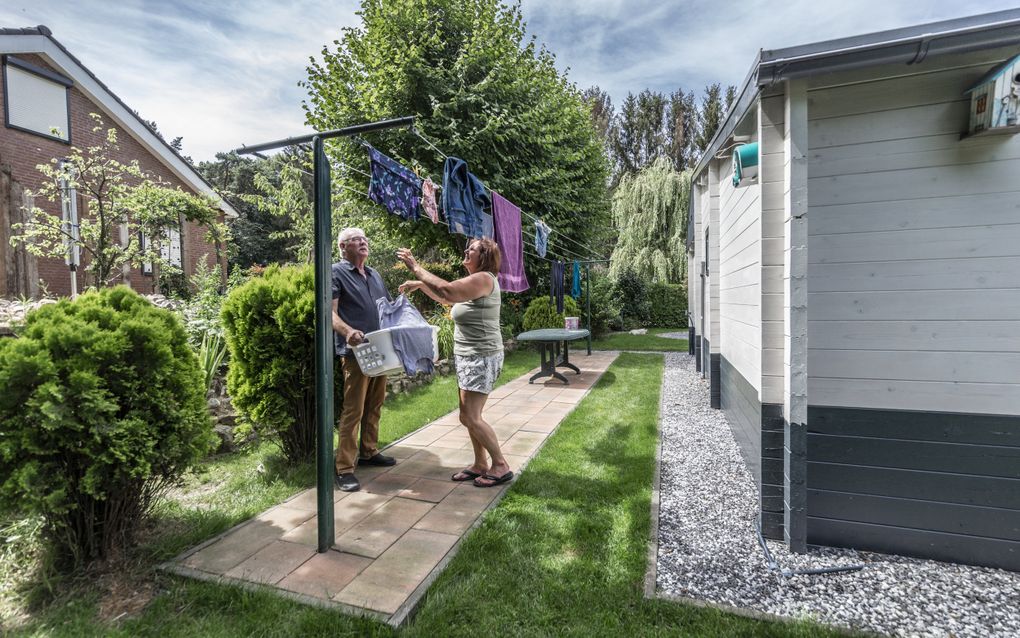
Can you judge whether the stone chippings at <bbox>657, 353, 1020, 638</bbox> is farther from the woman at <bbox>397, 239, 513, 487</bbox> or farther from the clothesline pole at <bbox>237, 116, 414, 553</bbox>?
the clothesline pole at <bbox>237, 116, 414, 553</bbox>

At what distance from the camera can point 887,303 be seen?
2488mm

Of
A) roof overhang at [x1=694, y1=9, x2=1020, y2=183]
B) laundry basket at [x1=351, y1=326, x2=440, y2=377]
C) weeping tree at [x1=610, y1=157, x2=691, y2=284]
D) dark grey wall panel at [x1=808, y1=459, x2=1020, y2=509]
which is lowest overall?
dark grey wall panel at [x1=808, y1=459, x2=1020, y2=509]

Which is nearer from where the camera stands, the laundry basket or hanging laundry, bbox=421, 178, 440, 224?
the laundry basket

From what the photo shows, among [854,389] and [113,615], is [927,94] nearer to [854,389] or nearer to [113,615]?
[854,389]

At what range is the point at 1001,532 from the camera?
2.37m

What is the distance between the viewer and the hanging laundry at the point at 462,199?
4.23m

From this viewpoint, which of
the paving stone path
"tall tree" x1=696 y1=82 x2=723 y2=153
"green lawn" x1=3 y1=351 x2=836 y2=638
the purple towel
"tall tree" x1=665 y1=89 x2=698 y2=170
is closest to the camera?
"green lawn" x1=3 y1=351 x2=836 y2=638

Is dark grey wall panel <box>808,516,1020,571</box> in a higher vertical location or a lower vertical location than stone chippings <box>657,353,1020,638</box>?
higher

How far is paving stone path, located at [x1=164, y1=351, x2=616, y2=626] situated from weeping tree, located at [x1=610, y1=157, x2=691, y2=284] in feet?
44.8

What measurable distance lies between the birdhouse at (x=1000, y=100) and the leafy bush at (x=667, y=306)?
14.5m

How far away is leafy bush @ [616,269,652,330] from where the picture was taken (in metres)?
16.4

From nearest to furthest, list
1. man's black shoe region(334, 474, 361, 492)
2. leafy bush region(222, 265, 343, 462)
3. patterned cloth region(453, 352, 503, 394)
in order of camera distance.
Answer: patterned cloth region(453, 352, 503, 394), man's black shoe region(334, 474, 361, 492), leafy bush region(222, 265, 343, 462)

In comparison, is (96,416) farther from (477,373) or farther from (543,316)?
(543,316)

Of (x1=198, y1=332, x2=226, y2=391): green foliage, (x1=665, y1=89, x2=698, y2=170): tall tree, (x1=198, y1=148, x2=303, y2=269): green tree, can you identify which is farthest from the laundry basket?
(x1=665, y1=89, x2=698, y2=170): tall tree
